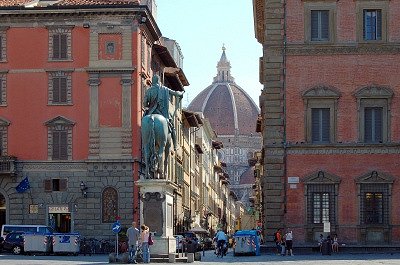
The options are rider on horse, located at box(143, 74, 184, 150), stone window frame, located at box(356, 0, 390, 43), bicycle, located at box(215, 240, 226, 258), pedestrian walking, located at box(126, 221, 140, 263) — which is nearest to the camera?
pedestrian walking, located at box(126, 221, 140, 263)

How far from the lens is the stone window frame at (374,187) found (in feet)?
183

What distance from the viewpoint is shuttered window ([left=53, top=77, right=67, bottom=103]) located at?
221ft

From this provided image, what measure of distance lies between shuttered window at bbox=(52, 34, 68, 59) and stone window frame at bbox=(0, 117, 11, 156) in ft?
16.8

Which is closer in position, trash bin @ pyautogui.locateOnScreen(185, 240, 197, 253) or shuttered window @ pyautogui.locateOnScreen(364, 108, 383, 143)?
shuttered window @ pyautogui.locateOnScreen(364, 108, 383, 143)

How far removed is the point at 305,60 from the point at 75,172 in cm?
1774

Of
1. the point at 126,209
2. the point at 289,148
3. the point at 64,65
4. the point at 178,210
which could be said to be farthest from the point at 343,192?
the point at 178,210

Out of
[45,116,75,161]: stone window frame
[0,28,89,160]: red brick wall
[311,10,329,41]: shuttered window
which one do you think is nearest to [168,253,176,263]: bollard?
[311,10,329,41]: shuttered window

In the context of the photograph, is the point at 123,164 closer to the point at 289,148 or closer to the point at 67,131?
the point at 67,131

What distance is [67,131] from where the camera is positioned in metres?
66.9

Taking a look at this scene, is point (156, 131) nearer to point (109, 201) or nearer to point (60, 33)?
point (109, 201)

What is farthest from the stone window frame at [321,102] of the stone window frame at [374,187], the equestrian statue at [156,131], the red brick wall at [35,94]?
the red brick wall at [35,94]

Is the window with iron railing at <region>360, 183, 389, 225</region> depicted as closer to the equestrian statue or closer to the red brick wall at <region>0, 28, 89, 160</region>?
the equestrian statue

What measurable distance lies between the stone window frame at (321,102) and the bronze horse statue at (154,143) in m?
16.8

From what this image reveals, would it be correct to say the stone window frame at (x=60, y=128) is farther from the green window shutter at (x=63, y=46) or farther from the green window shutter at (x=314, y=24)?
the green window shutter at (x=314, y=24)
